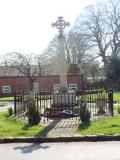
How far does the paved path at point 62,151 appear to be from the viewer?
934 cm

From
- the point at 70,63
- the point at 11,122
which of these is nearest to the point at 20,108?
the point at 11,122

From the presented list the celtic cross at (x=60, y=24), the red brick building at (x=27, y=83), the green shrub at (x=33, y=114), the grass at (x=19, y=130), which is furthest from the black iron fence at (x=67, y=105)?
the red brick building at (x=27, y=83)

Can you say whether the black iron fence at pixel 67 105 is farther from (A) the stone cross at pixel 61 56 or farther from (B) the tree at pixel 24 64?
(B) the tree at pixel 24 64

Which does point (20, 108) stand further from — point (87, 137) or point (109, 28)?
point (109, 28)

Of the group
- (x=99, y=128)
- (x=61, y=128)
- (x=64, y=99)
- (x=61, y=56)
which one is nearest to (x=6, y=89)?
(x=61, y=56)

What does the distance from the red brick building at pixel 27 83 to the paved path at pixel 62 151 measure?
144ft

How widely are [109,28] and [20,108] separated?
45.4m

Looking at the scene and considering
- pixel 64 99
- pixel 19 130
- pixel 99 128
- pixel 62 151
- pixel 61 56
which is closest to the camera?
pixel 62 151

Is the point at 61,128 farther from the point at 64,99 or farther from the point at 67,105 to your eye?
the point at 64,99

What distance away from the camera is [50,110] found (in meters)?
18.0

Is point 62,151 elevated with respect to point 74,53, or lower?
lower

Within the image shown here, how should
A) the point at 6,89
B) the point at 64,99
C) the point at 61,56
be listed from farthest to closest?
1. the point at 6,89
2. the point at 61,56
3. the point at 64,99

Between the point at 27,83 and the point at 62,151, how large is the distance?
46507mm

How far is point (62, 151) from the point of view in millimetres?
10031
